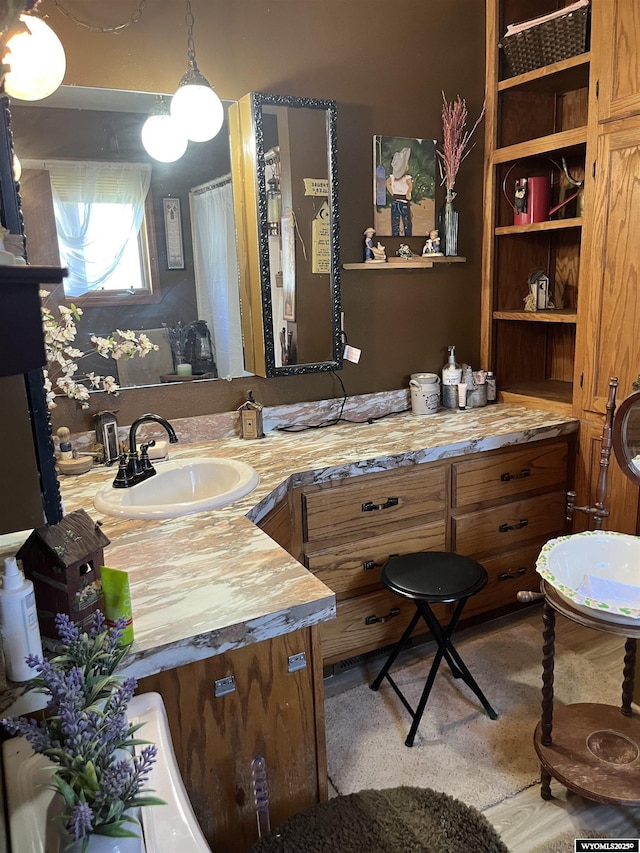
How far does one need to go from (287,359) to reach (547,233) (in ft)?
4.84

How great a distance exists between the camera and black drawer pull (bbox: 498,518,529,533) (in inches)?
99.8

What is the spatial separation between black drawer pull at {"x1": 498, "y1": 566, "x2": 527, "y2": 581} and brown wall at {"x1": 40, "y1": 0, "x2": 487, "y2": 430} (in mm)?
925

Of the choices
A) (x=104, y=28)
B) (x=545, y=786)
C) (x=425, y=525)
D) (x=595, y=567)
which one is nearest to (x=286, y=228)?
(x=104, y=28)

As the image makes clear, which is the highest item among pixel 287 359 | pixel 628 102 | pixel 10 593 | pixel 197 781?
pixel 628 102

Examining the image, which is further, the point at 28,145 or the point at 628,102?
the point at 628,102

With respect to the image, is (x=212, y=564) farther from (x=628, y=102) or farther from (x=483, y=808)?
(x=628, y=102)

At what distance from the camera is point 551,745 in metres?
1.78

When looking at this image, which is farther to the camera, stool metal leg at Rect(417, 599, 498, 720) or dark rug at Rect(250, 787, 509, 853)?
stool metal leg at Rect(417, 599, 498, 720)

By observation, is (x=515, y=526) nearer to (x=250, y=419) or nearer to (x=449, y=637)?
(x=449, y=637)

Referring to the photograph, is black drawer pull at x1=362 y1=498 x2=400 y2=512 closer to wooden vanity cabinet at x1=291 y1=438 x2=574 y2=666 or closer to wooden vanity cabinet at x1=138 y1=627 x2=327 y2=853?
wooden vanity cabinet at x1=291 y1=438 x2=574 y2=666

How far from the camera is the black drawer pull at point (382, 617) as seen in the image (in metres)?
2.28

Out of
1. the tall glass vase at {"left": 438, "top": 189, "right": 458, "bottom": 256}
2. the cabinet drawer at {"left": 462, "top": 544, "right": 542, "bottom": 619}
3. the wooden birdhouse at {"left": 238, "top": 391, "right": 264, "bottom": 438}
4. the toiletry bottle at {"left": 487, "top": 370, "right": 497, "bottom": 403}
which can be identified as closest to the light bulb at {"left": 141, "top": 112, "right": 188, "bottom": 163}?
the wooden birdhouse at {"left": 238, "top": 391, "right": 264, "bottom": 438}

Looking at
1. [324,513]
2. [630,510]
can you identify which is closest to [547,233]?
[630,510]

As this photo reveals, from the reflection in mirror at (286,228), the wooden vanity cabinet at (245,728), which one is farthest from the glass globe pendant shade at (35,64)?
the wooden vanity cabinet at (245,728)
